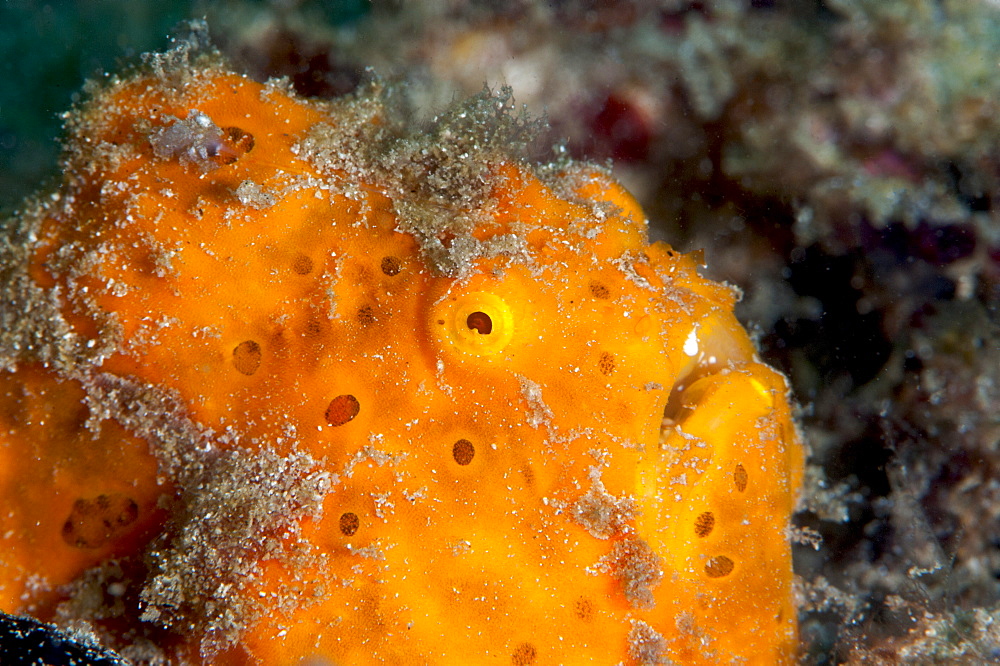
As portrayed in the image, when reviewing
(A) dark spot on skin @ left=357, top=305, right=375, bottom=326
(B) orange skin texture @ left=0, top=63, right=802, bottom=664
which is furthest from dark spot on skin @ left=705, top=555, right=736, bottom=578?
(A) dark spot on skin @ left=357, top=305, right=375, bottom=326

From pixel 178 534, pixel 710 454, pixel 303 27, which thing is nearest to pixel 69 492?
pixel 178 534

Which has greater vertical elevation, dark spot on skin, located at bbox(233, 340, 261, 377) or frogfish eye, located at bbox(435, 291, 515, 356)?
frogfish eye, located at bbox(435, 291, 515, 356)

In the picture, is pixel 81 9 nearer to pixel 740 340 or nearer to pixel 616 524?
pixel 616 524

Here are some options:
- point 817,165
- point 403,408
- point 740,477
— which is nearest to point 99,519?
point 403,408

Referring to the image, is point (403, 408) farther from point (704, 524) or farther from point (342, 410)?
point (704, 524)

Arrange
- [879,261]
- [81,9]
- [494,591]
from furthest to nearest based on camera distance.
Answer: [879,261] → [81,9] → [494,591]

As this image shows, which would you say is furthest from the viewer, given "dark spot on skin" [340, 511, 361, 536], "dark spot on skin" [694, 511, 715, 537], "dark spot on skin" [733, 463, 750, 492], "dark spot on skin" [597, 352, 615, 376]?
"dark spot on skin" [733, 463, 750, 492]

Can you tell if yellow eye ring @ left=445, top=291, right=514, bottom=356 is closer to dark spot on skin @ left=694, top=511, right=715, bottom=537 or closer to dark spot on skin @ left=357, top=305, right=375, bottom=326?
dark spot on skin @ left=357, top=305, right=375, bottom=326

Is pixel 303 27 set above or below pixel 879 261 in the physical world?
above
